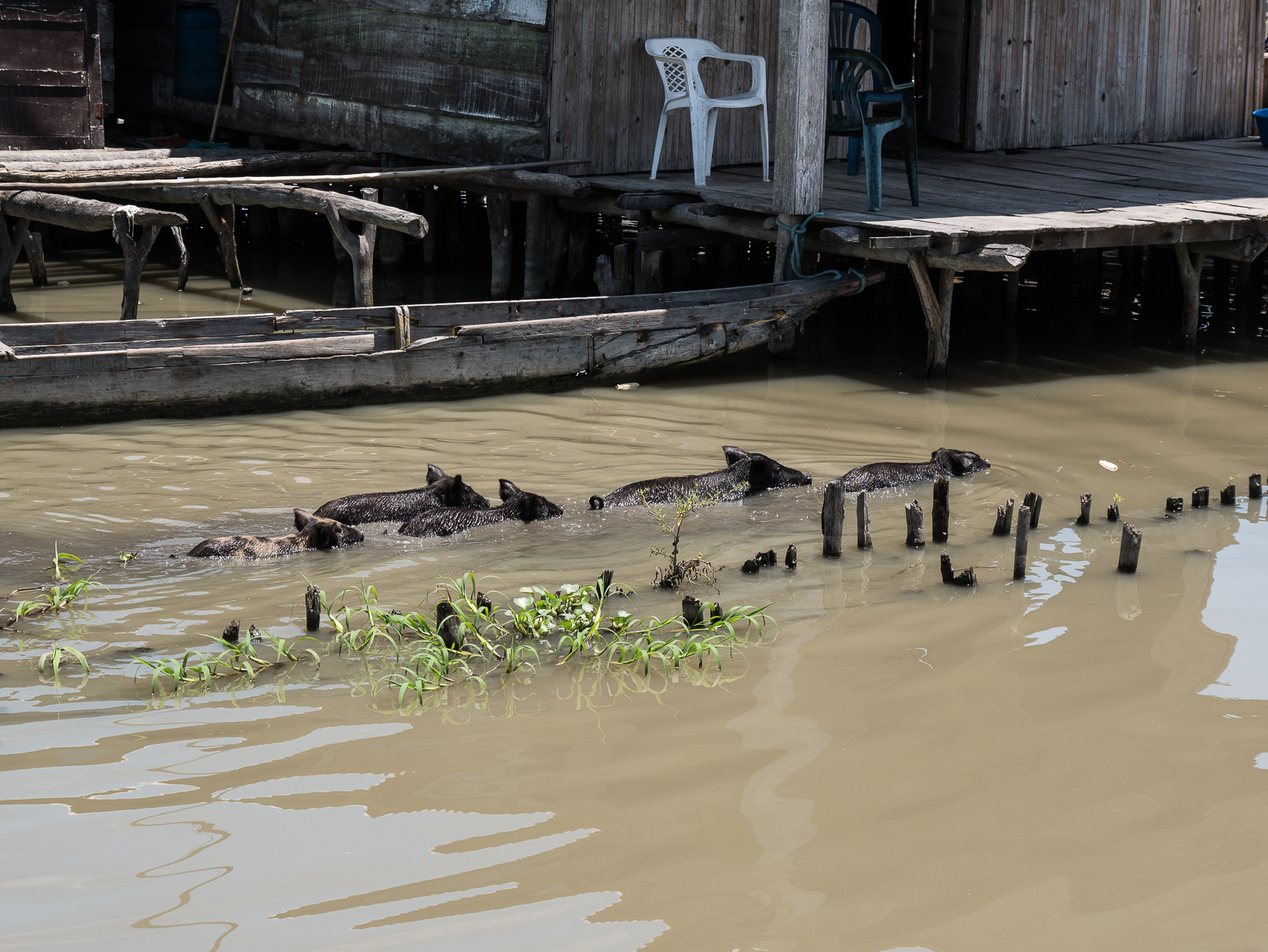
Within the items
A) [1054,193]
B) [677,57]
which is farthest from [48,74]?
[1054,193]

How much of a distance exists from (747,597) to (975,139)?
32.0 feet

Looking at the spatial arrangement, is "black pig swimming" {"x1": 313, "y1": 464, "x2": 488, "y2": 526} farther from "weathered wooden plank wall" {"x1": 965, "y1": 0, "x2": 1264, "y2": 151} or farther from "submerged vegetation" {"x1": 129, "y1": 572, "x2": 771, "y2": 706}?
"weathered wooden plank wall" {"x1": 965, "y1": 0, "x2": 1264, "y2": 151}

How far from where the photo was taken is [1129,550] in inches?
223

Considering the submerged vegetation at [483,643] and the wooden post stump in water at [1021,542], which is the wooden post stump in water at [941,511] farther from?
the submerged vegetation at [483,643]

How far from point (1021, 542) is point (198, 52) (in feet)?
41.1

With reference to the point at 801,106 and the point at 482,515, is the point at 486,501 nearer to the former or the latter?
the point at 482,515

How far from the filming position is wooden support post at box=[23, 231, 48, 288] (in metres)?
12.1

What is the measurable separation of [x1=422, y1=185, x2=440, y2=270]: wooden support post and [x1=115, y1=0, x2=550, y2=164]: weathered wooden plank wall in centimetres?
84

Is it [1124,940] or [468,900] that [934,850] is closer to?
[1124,940]

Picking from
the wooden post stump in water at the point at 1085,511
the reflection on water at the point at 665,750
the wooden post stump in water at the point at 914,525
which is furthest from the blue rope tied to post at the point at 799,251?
the wooden post stump in water at the point at 914,525

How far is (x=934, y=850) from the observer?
3.58 metres

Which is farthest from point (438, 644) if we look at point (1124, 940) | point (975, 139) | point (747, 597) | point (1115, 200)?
point (975, 139)

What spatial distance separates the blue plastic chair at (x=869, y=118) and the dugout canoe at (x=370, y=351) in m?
0.91

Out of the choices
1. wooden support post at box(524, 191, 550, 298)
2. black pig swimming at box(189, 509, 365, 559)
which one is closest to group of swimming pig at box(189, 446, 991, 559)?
black pig swimming at box(189, 509, 365, 559)
